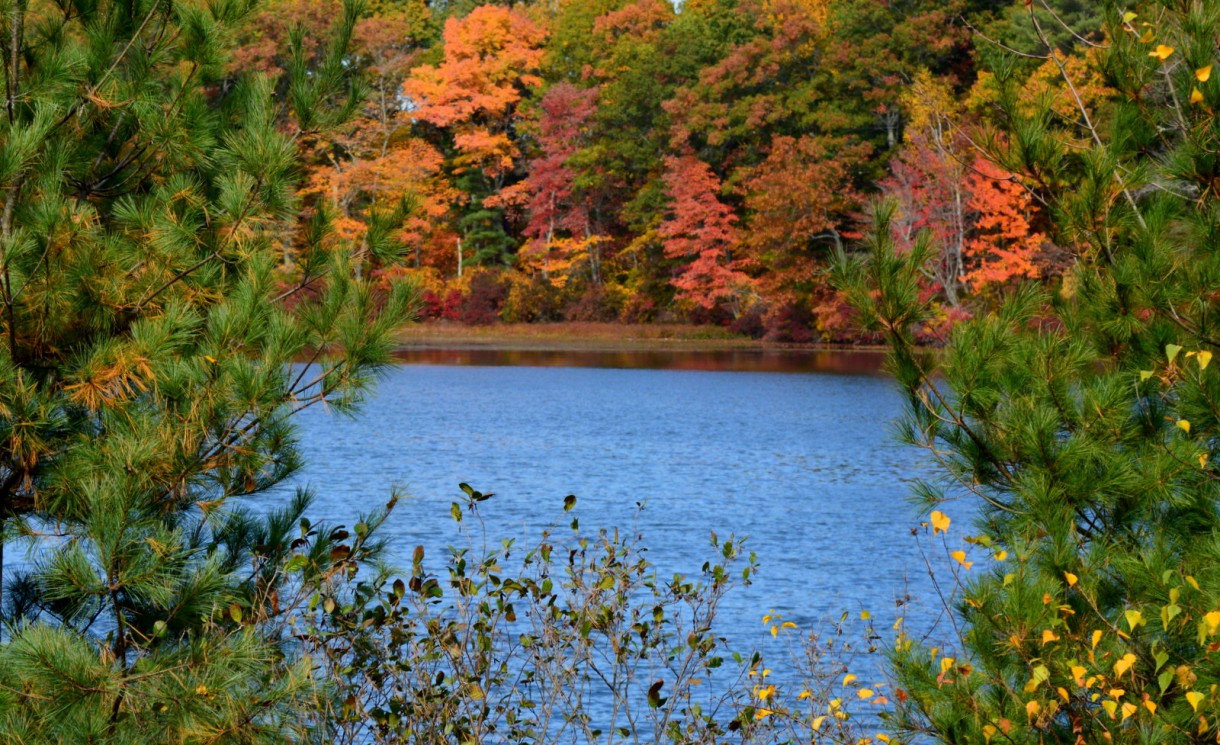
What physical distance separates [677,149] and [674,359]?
294 inches

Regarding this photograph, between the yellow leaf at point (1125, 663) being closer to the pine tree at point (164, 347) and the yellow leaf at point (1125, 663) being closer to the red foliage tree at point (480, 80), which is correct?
the pine tree at point (164, 347)

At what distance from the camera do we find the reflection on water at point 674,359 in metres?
35.3

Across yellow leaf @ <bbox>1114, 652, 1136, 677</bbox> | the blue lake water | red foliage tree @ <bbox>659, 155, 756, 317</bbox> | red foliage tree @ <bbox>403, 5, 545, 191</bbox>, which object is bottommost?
the blue lake water

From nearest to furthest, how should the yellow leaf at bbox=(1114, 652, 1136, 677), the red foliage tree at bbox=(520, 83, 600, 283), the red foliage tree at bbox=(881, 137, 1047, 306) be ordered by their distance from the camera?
1. the yellow leaf at bbox=(1114, 652, 1136, 677)
2. the red foliage tree at bbox=(881, 137, 1047, 306)
3. the red foliage tree at bbox=(520, 83, 600, 283)

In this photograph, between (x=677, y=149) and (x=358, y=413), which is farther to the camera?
(x=677, y=149)

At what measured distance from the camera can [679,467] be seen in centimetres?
1927

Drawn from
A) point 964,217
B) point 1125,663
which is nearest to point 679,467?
point 1125,663

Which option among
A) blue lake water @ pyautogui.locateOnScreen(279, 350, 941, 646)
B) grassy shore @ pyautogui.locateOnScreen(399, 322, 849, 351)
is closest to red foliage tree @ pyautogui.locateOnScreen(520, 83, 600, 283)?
grassy shore @ pyautogui.locateOnScreen(399, 322, 849, 351)

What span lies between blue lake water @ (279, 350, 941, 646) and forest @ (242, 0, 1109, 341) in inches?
179

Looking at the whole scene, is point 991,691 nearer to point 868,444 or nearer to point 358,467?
point 358,467

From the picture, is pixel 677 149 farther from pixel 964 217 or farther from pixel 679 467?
pixel 679 467

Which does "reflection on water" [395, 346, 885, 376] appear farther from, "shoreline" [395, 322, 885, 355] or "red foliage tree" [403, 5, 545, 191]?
"red foliage tree" [403, 5, 545, 191]

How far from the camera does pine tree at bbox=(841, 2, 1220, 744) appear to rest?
374 centimetres

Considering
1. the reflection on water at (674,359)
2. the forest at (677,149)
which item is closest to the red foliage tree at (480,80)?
the forest at (677,149)
